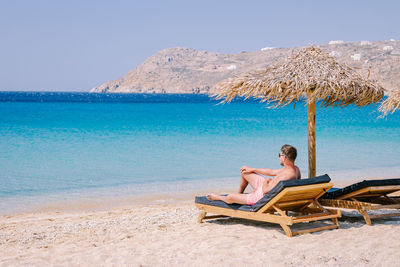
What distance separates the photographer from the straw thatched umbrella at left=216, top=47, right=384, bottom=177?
5.51 m

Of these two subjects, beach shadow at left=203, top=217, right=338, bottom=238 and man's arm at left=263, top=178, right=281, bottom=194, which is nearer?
man's arm at left=263, top=178, right=281, bottom=194

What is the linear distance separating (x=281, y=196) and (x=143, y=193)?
16.2 feet

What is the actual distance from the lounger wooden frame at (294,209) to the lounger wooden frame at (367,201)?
16 cm

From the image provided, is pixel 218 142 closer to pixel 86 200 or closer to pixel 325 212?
pixel 86 200

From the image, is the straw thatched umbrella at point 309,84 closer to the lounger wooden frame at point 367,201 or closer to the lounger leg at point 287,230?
the lounger wooden frame at point 367,201

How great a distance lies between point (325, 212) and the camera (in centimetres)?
488

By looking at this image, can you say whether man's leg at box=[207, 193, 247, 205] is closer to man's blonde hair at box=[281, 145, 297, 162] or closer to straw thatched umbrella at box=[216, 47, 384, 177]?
man's blonde hair at box=[281, 145, 297, 162]

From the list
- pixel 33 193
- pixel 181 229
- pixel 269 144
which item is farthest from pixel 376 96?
pixel 269 144

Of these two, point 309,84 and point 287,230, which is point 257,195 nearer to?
point 287,230

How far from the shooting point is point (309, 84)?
5430mm

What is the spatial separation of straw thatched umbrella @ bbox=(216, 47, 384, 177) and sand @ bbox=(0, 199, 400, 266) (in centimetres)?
153

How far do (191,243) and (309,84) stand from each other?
7.89 ft

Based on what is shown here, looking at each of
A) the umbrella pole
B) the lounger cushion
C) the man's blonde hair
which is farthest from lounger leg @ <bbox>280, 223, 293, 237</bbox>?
the umbrella pole

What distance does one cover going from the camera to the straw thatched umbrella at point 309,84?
18.1 ft
